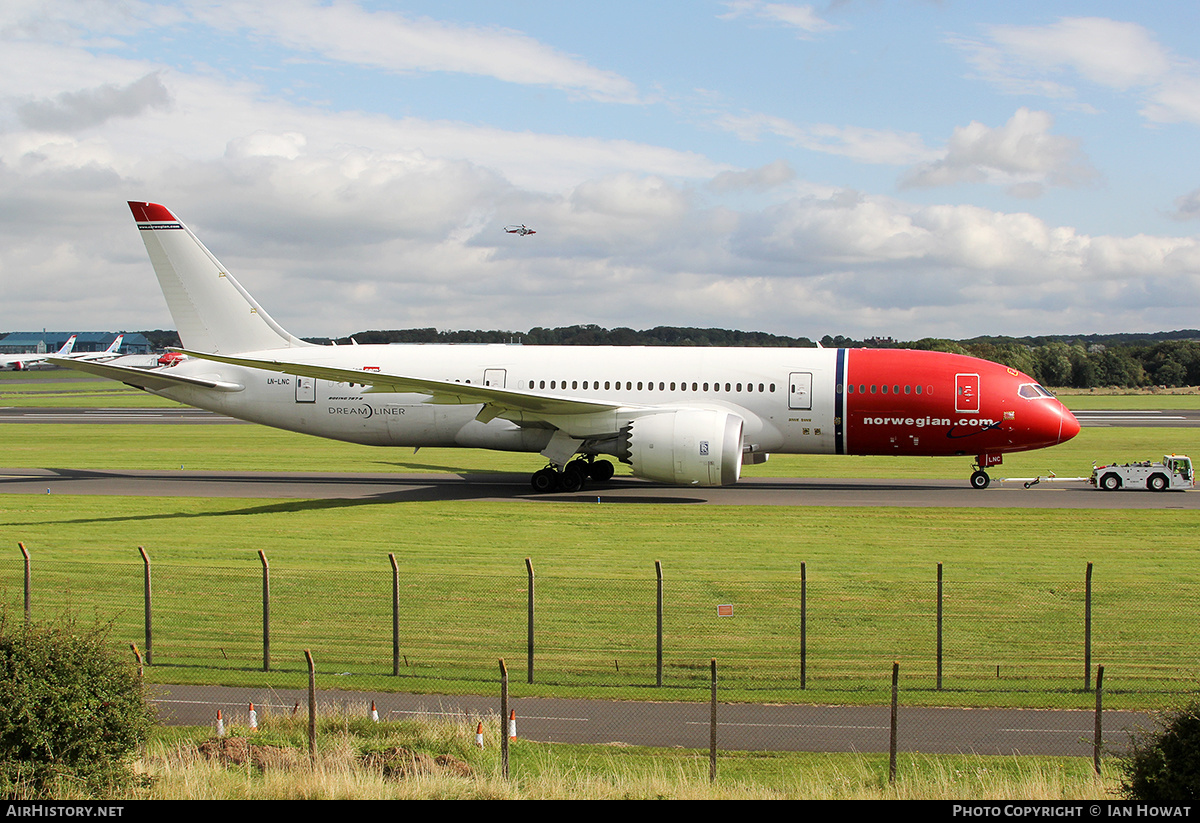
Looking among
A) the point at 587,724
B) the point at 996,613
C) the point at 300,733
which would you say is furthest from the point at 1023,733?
the point at 300,733

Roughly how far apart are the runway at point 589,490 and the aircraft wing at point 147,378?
3.42 metres

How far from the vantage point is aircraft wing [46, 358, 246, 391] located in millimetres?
31359

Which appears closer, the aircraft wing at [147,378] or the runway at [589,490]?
the runway at [589,490]

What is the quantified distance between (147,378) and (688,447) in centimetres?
1865

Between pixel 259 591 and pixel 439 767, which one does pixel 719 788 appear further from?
pixel 259 591

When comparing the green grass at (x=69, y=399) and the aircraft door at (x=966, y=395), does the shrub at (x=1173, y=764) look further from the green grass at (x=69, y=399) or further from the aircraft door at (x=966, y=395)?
the green grass at (x=69, y=399)

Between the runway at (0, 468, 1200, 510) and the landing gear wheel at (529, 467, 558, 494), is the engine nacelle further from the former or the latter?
the landing gear wheel at (529, 467, 558, 494)

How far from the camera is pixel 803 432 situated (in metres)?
31.7

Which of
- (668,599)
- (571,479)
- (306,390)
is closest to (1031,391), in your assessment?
(571,479)

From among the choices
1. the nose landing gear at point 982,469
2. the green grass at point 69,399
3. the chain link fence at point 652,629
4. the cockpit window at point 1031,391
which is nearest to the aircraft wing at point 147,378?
the chain link fence at point 652,629

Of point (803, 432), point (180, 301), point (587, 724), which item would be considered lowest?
point (587, 724)

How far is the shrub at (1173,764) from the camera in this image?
308 inches

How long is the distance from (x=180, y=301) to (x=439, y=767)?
2915 centimetres
